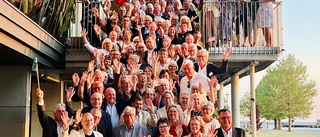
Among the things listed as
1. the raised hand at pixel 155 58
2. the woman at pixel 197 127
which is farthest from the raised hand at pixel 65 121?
the raised hand at pixel 155 58

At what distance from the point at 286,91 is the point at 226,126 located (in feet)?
133

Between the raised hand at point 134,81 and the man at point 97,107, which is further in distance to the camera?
the raised hand at point 134,81

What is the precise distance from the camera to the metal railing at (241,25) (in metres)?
7.70

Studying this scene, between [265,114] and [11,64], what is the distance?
43.2 metres

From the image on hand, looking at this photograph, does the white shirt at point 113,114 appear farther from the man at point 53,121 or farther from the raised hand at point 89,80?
the man at point 53,121

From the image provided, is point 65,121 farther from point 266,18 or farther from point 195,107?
point 266,18

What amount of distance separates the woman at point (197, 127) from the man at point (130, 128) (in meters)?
0.54

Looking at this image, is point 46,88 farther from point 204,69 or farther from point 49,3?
point 204,69

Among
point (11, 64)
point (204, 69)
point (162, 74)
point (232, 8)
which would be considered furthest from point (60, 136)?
point (232, 8)

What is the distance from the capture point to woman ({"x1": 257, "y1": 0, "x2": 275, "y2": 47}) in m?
7.69

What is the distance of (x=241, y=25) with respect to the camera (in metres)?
7.84

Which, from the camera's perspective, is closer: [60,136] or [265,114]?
[60,136]

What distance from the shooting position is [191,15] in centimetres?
771

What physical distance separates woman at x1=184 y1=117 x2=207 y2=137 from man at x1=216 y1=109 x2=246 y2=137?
0.59ft
